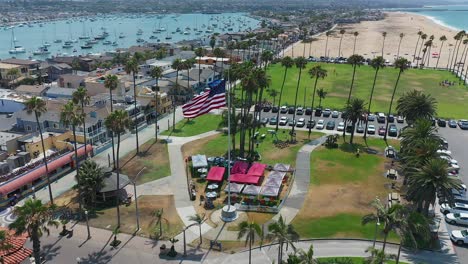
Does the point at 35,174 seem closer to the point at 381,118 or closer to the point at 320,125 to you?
the point at 320,125

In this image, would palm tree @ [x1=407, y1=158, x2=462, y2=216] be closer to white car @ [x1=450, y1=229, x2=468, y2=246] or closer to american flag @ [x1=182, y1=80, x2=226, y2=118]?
white car @ [x1=450, y1=229, x2=468, y2=246]

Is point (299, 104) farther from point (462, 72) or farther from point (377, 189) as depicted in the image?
point (462, 72)

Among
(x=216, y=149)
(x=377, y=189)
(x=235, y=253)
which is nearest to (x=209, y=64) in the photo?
(x=216, y=149)

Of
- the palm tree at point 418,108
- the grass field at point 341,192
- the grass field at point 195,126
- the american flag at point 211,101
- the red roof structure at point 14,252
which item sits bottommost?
the grass field at point 195,126

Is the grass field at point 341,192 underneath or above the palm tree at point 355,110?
underneath

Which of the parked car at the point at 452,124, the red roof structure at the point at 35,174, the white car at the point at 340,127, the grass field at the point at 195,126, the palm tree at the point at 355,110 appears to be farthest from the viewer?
the parked car at the point at 452,124

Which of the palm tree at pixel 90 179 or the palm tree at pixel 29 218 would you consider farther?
the palm tree at pixel 90 179

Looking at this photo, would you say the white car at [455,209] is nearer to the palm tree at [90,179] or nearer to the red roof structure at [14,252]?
the palm tree at [90,179]

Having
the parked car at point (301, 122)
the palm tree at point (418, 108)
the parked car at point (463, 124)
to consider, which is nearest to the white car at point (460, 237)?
the palm tree at point (418, 108)
